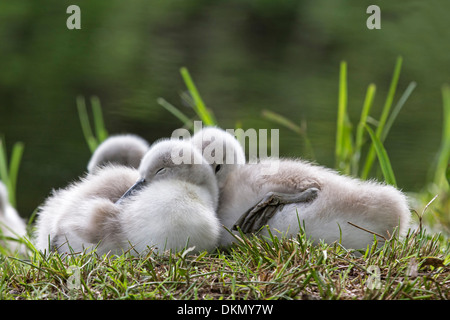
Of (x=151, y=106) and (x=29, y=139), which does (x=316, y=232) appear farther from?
(x=29, y=139)

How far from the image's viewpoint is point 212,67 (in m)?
5.32

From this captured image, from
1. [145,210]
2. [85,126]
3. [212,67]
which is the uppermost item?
[212,67]

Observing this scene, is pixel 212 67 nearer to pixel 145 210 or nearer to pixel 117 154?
pixel 117 154

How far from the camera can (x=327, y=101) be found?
5.20m

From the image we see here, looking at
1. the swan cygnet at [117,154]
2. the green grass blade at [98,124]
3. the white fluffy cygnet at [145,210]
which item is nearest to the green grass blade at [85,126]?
the green grass blade at [98,124]

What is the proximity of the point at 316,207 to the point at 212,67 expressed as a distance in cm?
316

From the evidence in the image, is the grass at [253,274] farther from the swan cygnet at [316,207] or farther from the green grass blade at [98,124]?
the green grass blade at [98,124]

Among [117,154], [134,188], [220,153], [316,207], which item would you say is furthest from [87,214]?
[117,154]

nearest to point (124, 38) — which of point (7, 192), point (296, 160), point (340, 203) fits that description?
point (7, 192)

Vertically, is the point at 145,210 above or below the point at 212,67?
below

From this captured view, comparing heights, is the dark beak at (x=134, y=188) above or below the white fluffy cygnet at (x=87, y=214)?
above

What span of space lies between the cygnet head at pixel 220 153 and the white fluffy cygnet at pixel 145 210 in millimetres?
140

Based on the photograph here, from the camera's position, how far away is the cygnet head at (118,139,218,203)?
2.43 meters

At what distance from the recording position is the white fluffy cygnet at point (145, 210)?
2188mm
